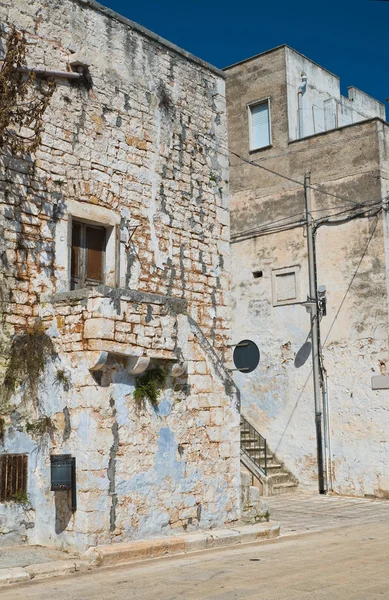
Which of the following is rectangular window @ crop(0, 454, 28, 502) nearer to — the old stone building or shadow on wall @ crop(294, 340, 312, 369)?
the old stone building

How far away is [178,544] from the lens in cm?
862

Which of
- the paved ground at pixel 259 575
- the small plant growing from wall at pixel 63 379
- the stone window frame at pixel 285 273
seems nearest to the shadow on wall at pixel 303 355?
the stone window frame at pixel 285 273

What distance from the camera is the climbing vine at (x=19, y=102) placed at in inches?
350

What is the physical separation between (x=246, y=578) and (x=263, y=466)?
27.8 feet

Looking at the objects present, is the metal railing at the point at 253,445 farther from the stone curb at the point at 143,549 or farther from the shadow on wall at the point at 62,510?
the shadow on wall at the point at 62,510

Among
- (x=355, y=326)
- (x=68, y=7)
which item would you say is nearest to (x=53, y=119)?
(x=68, y=7)

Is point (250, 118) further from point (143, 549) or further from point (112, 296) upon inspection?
point (143, 549)

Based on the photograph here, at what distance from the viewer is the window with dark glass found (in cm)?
992

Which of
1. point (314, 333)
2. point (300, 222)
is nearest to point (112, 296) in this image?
point (314, 333)

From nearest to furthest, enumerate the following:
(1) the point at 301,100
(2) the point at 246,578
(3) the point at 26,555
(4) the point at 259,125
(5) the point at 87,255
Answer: (2) the point at 246,578
(3) the point at 26,555
(5) the point at 87,255
(1) the point at 301,100
(4) the point at 259,125

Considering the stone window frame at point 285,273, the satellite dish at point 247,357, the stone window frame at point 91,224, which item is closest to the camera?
the stone window frame at point 91,224

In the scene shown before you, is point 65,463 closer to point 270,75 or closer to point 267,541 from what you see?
point 267,541

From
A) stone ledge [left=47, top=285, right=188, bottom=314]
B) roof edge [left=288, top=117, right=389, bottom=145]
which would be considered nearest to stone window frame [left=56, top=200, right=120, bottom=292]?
stone ledge [left=47, top=285, right=188, bottom=314]

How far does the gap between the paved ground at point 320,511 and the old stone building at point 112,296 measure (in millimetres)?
1764
